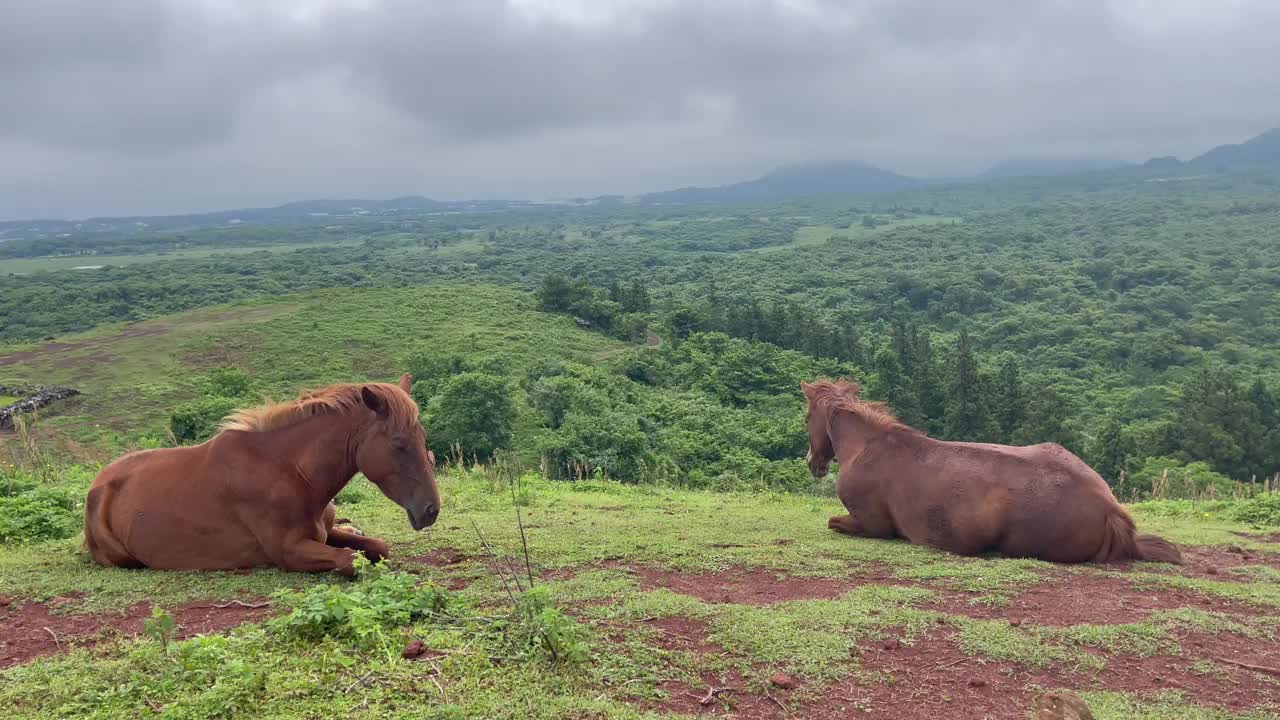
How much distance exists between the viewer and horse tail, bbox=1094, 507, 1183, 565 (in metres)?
7.37

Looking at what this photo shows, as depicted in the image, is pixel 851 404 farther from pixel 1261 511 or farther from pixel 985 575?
pixel 1261 511

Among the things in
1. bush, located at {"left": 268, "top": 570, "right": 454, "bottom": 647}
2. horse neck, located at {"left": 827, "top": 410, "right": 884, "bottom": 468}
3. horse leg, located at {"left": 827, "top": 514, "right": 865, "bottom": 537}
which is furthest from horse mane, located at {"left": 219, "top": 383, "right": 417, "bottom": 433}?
horse neck, located at {"left": 827, "top": 410, "right": 884, "bottom": 468}

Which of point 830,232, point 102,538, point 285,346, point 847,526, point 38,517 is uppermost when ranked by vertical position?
point 102,538

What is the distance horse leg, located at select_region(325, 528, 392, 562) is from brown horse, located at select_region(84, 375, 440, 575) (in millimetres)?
258

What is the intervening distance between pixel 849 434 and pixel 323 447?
5678 mm

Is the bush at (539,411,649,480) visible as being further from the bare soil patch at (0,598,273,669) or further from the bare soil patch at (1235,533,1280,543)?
the bare soil patch at (0,598,273,669)

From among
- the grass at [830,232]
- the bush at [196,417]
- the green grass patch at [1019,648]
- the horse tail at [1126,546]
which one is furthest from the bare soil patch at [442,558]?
the grass at [830,232]

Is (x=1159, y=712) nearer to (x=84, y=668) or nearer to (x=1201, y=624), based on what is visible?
(x=1201, y=624)

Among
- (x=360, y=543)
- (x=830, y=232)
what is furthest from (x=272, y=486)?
(x=830, y=232)

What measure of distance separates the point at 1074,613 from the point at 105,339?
5406 centimetres

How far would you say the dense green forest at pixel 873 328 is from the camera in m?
28.5

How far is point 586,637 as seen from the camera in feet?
Answer: 15.5

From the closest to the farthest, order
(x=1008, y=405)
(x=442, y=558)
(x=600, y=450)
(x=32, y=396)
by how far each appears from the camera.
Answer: (x=442, y=558)
(x=600, y=450)
(x=32, y=396)
(x=1008, y=405)

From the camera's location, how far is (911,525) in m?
8.02
